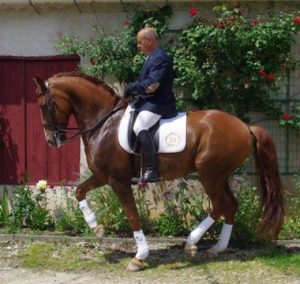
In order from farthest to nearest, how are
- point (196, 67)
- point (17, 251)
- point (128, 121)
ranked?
point (196, 67) < point (17, 251) < point (128, 121)

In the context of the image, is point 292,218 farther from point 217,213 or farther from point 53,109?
point 53,109

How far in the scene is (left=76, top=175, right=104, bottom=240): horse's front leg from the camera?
6695 millimetres

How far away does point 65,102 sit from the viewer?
6.55m

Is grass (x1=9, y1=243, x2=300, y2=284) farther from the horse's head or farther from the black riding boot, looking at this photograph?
the horse's head

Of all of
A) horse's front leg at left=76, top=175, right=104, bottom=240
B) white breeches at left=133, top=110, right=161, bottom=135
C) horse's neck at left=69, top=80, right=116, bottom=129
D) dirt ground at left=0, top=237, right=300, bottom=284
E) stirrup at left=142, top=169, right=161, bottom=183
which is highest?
horse's neck at left=69, top=80, right=116, bottom=129

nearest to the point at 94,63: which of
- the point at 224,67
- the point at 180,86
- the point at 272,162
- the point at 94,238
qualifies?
the point at 180,86

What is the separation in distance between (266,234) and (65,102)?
2.80 meters

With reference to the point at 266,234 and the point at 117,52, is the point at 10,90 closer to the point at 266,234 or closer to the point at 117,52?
the point at 117,52

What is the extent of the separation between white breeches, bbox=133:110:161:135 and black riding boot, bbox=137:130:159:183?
2.1 inches

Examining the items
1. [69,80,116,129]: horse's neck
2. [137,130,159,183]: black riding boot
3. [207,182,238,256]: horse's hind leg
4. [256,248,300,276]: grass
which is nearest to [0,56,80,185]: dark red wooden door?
[69,80,116,129]: horse's neck

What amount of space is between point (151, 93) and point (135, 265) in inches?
75.0

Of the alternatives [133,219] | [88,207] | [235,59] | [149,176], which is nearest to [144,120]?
[149,176]

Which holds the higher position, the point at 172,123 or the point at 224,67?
the point at 224,67

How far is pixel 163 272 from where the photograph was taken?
20.6 feet
